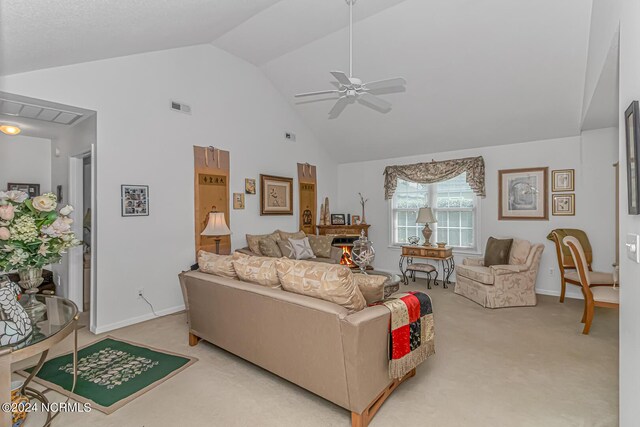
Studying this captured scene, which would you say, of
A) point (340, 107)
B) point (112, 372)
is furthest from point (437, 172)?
point (112, 372)

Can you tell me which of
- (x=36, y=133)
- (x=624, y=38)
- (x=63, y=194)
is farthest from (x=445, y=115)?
(x=36, y=133)

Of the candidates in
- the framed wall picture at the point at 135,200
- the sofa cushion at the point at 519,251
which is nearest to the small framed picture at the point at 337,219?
the sofa cushion at the point at 519,251

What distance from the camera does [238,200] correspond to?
5.34m

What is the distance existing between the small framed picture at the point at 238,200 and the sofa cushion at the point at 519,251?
171 inches

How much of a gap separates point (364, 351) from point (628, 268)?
1.49 metres

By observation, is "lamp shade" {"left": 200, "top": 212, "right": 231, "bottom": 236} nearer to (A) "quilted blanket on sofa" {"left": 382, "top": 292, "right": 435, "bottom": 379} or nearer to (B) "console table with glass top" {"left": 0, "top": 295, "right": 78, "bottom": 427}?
(B) "console table with glass top" {"left": 0, "top": 295, "right": 78, "bottom": 427}

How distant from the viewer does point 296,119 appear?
257 inches

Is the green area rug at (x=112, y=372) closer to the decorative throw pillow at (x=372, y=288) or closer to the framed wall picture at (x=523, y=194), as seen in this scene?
the decorative throw pillow at (x=372, y=288)

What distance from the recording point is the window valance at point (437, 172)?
5.69 metres

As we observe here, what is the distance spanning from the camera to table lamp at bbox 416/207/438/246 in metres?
5.91

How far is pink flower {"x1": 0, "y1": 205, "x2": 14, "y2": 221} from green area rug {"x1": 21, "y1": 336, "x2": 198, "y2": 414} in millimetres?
1435

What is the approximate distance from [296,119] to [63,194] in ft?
13.2

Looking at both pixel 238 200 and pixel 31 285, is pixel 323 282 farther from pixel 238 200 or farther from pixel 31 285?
pixel 238 200

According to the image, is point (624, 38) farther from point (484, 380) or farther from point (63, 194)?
point (63, 194)
